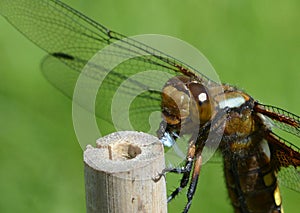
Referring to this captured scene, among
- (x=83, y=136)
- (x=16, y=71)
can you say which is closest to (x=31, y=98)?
(x=16, y=71)

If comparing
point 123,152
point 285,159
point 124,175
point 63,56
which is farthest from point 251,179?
point 124,175

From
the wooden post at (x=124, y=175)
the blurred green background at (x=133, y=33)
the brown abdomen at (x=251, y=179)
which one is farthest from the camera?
the blurred green background at (x=133, y=33)

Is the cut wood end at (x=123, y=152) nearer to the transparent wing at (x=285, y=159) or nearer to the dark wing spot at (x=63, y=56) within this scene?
the transparent wing at (x=285, y=159)

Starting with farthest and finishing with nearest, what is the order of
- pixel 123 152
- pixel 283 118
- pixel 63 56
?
1. pixel 63 56
2. pixel 283 118
3. pixel 123 152

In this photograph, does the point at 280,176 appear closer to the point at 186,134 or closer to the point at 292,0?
the point at 186,134

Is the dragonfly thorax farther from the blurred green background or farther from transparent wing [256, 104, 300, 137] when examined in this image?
the blurred green background

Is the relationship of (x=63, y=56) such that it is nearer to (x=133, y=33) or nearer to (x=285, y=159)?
(x=285, y=159)

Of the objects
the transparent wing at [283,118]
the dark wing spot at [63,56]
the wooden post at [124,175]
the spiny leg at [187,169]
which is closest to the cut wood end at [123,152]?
the wooden post at [124,175]
